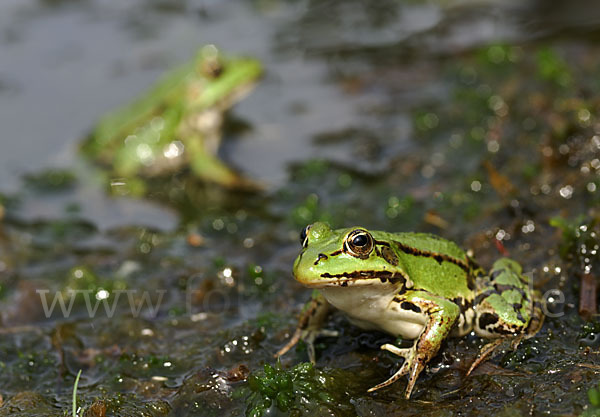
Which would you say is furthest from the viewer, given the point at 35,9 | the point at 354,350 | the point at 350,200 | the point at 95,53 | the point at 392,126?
the point at 35,9

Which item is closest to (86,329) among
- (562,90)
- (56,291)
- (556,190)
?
(56,291)

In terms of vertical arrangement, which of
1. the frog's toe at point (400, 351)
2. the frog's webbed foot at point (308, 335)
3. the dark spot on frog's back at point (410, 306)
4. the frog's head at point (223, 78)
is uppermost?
the frog's head at point (223, 78)

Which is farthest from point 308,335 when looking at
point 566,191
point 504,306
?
point 566,191

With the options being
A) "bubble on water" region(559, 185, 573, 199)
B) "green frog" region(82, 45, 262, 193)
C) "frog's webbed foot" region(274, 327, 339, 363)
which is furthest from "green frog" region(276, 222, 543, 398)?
"green frog" region(82, 45, 262, 193)

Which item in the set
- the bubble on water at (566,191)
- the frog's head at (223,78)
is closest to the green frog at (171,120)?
the frog's head at (223,78)

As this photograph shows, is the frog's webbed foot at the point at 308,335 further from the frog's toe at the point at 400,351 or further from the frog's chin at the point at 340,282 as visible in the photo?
the frog's chin at the point at 340,282

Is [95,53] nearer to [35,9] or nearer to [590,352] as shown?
[35,9]
